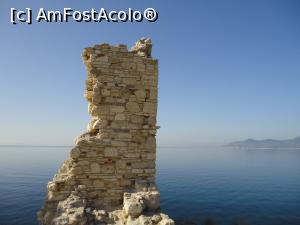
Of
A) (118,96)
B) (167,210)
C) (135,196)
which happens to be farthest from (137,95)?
(167,210)

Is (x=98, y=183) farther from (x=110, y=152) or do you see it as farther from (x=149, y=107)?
(x=149, y=107)

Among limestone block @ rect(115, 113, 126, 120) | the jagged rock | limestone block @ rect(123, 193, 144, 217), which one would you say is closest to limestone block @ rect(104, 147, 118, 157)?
limestone block @ rect(115, 113, 126, 120)

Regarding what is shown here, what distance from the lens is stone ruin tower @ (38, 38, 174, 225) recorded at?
6.57 m

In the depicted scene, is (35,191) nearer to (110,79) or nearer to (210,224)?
(210,224)

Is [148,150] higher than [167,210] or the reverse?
higher

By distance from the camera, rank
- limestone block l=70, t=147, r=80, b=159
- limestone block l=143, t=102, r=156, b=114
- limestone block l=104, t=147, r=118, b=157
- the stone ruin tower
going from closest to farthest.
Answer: the stone ruin tower, limestone block l=70, t=147, r=80, b=159, limestone block l=104, t=147, r=118, b=157, limestone block l=143, t=102, r=156, b=114

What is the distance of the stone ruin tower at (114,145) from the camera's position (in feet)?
21.6

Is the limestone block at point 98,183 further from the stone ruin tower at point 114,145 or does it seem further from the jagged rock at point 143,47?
the jagged rock at point 143,47

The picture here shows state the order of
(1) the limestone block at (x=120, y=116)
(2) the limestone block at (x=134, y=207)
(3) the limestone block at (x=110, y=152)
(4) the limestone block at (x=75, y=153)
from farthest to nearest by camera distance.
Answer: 1. (1) the limestone block at (x=120, y=116)
2. (3) the limestone block at (x=110, y=152)
3. (4) the limestone block at (x=75, y=153)
4. (2) the limestone block at (x=134, y=207)

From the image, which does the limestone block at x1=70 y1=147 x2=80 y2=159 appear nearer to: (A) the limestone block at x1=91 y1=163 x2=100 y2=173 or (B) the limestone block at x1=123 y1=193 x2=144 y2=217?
(A) the limestone block at x1=91 y1=163 x2=100 y2=173

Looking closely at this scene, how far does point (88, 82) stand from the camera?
25.3 ft

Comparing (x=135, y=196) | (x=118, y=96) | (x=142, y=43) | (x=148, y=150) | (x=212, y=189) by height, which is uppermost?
(x=142, y=43)

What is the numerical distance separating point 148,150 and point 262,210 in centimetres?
1817

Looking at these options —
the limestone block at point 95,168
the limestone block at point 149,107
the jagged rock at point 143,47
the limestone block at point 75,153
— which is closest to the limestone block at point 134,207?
the limestone block at point 95,168
